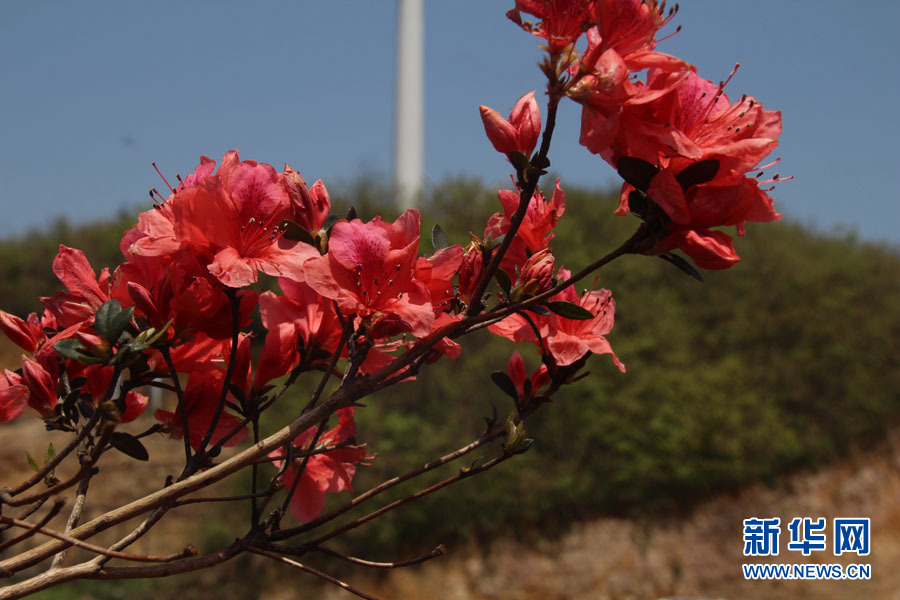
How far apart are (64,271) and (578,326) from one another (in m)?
0.55

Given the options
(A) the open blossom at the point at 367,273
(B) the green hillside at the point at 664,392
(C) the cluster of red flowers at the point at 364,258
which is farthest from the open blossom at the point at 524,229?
(B) the green hillside at the point at 664,392

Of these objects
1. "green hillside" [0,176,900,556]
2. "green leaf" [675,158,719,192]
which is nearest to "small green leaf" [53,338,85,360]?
"green leaf" [675,158,719,192]

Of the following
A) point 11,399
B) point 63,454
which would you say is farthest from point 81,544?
point 11,399

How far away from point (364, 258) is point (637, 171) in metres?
0.26

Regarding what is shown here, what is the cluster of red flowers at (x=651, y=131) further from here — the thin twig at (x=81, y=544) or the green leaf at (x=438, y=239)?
the thin twig at (x=81, y=544)

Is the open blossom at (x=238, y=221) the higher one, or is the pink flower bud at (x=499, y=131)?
the pink flower bud at (x=499, y=131)

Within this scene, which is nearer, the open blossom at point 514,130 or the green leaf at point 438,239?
the open blossom at point 514,130

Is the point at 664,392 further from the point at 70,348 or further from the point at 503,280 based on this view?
the point at 70,348

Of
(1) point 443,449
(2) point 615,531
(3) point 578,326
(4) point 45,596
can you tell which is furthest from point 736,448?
(3) point 578,326

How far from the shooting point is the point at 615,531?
5.53 m

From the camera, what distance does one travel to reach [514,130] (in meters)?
0.67

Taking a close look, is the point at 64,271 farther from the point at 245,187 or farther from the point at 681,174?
the point at 681,174

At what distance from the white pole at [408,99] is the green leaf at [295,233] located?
6661 mm

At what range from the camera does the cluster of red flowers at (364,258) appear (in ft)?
2.02
